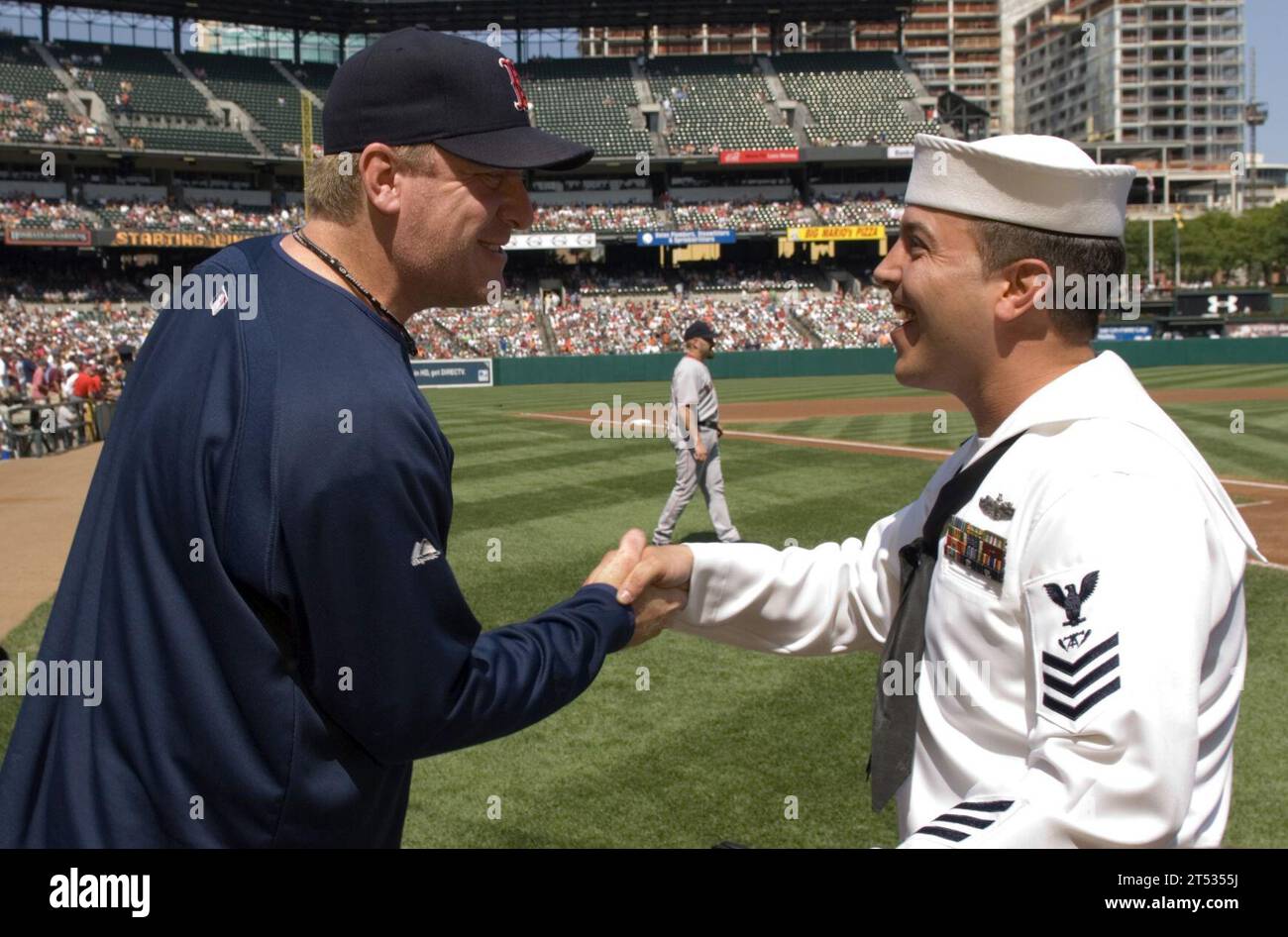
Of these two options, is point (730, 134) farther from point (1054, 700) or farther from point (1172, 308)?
point (1054, 700)

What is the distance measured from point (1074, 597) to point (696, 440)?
32.1 ft

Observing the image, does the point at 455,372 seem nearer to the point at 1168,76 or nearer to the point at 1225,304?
the point at 1225,304

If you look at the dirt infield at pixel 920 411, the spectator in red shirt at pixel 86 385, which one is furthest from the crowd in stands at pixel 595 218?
the spectator in red shirt at pixel 86 385

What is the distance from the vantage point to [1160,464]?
177 cm

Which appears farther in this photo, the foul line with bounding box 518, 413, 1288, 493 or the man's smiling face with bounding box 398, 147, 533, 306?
the foul line with bounding box 518, 413, 1288, 493

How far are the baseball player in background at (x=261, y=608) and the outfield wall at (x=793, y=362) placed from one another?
41.4m

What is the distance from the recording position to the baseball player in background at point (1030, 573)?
1.61 m

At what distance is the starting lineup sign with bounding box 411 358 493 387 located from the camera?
4281 cm

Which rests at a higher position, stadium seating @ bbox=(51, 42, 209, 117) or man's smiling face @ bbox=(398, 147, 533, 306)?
stadium seating @ bbox=(51, 42, 209, 117)

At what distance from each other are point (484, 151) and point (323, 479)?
0.71 metres

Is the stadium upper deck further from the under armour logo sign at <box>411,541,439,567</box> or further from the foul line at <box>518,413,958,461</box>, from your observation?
the under armour logo sign at <box>411,541,439,567</box>

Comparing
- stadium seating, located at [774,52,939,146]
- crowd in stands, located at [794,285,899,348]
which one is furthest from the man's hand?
stadium seating, located at [774,52,939,146]

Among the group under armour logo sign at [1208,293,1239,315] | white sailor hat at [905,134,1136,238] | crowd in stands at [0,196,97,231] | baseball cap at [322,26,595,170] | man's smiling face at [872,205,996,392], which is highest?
crowd in stands at [0,196,97,231]

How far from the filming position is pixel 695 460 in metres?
11.5
